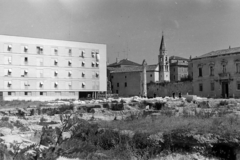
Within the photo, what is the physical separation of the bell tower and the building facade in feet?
75.5

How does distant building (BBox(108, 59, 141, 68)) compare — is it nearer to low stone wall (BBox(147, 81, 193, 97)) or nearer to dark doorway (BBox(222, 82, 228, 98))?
low stone wall (BBox(147, 81, 193, 97))

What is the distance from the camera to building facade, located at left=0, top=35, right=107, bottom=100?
42.0 metres

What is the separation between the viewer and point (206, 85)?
42562mm

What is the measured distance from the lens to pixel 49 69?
45312mm

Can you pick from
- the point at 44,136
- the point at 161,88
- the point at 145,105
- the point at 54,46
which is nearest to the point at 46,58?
the point at 54,46

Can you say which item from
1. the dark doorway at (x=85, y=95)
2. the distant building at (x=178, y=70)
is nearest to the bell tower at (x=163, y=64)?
the distant building at (x=178, y=70)

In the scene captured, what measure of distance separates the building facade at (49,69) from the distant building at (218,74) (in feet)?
52.6

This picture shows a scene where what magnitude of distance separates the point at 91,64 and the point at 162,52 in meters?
31.0

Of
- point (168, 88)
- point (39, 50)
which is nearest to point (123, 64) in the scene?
point (168, 88)

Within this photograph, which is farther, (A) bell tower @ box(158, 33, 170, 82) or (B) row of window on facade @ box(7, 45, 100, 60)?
(A) bell tower @ box(158, 33, 170, 82)

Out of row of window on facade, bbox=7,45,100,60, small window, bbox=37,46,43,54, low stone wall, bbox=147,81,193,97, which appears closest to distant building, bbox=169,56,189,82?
low stone wall, bbox=147,81,193,97

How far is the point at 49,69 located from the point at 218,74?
2488 cm

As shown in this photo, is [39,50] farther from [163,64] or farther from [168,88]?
[163,64]

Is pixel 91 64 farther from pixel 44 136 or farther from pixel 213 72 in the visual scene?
pixel 44 136
